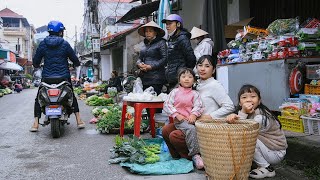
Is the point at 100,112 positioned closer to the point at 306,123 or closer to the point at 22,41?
the point at 306,123

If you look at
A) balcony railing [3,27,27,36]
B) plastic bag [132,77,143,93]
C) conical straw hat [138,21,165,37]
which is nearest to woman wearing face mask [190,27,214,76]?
conical straw hat [138,21,165,37]

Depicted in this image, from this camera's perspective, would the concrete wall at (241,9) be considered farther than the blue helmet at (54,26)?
Yes

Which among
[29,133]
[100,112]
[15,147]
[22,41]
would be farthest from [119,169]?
[22,41]

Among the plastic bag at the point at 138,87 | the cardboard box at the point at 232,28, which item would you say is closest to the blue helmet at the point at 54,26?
the plastic bag at the point at 138,87

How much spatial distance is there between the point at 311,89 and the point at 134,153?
2.94 meters

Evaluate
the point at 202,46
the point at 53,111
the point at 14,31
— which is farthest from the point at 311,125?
the point at 14,31

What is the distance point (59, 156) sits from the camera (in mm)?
4926

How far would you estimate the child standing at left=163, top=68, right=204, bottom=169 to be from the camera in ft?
13.1

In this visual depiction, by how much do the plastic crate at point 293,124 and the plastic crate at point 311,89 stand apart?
567 millimetres

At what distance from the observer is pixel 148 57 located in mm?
6008

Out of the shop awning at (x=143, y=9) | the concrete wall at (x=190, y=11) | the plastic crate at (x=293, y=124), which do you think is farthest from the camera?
the shop awning at (x=143, y=9)

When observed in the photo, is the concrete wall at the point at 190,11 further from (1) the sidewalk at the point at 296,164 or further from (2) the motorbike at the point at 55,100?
(1) the sidewalk at the point at 296,164

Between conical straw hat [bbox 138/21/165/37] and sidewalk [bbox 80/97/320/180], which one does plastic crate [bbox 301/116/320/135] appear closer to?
sidewalk [bbox 80/97/320/180]

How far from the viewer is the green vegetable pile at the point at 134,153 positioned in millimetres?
4203
